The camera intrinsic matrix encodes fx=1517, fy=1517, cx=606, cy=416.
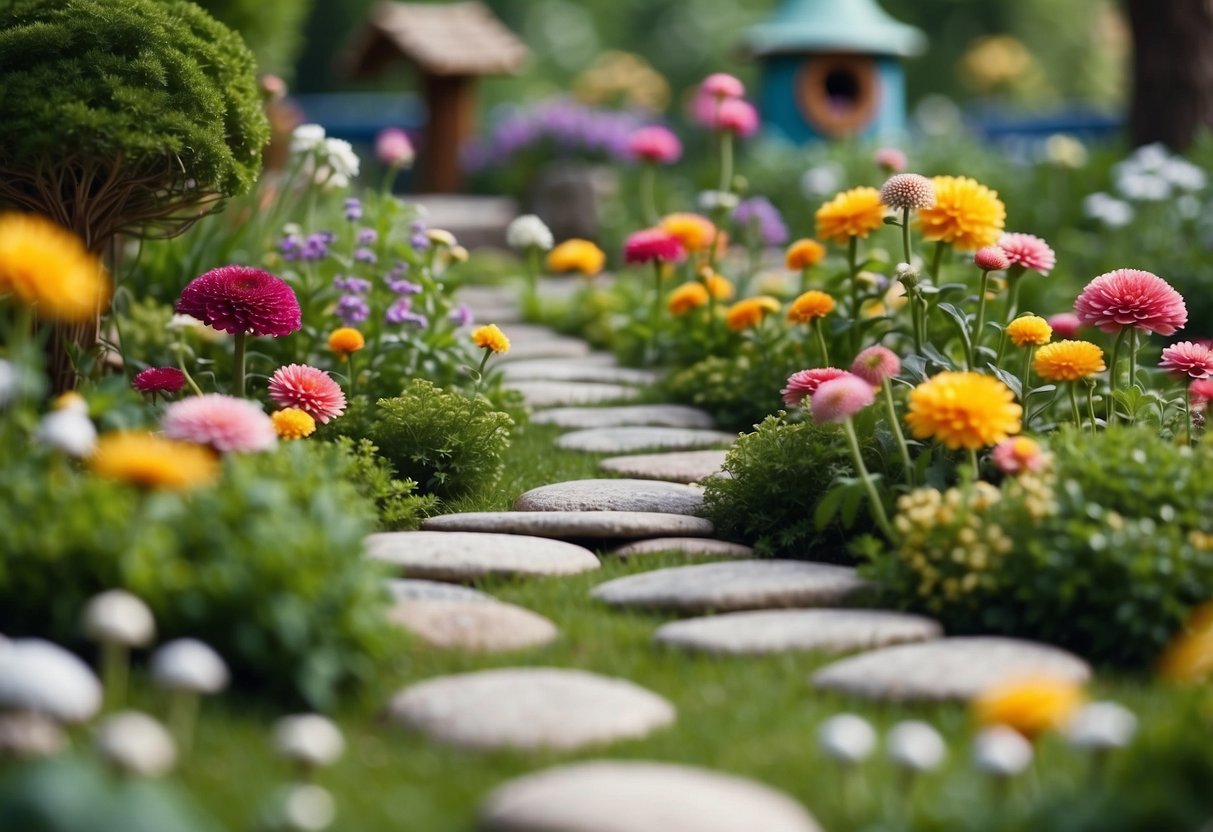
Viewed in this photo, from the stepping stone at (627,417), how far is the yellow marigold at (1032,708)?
3055 mm

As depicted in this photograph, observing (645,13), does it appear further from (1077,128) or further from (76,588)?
(76,588)

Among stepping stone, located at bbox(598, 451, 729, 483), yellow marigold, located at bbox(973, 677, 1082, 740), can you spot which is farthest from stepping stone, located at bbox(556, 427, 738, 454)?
yellow marigold, located at bbox(973, 677, 1082, 740)

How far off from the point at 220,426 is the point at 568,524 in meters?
0.98

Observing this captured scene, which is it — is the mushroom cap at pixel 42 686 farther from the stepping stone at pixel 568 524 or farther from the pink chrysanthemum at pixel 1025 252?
the pink chrysanthemum at pixel 1025 252

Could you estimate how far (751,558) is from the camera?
3604 mm

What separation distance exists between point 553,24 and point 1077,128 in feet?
46.2

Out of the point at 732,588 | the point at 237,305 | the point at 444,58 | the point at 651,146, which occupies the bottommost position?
the point at 732,588

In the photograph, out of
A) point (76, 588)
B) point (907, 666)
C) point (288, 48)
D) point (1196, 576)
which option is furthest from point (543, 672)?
point (288, 48)

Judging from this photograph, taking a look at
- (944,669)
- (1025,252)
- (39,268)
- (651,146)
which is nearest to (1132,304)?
(1025,252)

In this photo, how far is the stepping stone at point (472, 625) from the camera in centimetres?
288

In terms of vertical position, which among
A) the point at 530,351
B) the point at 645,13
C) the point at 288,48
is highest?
the point at 645,13

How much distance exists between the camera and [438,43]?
12.9 meters

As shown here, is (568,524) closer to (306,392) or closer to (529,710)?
(306,392)

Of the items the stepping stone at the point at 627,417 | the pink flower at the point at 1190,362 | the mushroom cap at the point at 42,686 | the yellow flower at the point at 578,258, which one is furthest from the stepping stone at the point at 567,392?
the mushroom cap at the point at 42,686
